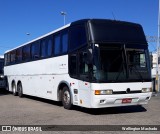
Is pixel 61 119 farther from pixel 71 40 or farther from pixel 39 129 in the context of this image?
pixel 71 40

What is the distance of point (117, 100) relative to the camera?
10883 millimetres

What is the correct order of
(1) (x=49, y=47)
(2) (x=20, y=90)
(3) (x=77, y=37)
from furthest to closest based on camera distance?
(2) (x=20, y=90) → (1) (x=49, y=47) → (3) (x=77, y=37)

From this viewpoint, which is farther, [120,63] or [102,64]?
[120,63]

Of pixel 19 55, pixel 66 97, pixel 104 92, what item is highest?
pixel 19 55

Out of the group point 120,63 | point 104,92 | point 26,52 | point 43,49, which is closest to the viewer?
point 104,92

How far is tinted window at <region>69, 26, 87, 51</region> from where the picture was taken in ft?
37.4

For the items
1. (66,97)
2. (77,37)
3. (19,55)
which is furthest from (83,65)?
(19,55)

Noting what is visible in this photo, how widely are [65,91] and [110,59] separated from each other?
3083 mm

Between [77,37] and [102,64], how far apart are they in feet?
5.96

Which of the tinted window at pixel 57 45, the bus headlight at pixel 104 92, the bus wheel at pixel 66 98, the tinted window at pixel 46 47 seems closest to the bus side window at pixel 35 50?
the tinted window at pixel 46 47

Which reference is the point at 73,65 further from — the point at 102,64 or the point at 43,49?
the point at 43,49

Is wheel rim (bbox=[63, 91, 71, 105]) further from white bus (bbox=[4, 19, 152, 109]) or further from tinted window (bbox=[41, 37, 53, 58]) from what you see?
tinted window (bbox=[41, 37, 53, 58])

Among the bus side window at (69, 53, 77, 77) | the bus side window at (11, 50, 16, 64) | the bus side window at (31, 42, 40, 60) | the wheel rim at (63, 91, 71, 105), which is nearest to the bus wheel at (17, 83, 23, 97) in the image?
the bus side window at (11, 50, 16, 64)

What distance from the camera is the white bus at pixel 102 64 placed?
10.7 metres
